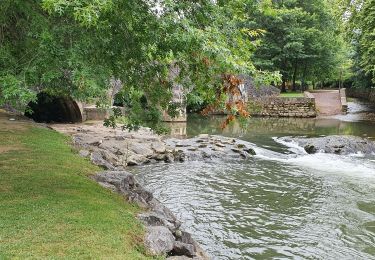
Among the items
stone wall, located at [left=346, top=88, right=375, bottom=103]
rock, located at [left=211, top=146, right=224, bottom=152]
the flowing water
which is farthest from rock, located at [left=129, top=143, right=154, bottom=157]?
stone wall, located at [left=346, top=88, right=375, bottom=103]

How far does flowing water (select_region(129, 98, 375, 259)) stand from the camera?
338 inches

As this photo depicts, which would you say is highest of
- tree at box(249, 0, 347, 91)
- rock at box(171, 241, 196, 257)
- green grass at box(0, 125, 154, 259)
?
tree at box(249, 0, 347, 91)

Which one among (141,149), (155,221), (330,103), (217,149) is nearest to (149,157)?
(141,149)

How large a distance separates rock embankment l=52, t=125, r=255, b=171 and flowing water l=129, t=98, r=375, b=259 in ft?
2.62

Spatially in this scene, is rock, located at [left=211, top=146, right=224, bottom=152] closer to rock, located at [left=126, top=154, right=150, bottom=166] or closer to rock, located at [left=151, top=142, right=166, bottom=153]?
rock, located at [left=151, top=142, right=166, bottom=153]

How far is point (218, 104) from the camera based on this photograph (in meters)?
7.60

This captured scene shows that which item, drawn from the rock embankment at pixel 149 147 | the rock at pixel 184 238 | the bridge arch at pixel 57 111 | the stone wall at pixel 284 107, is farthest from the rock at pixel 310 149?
the stone wall at pixel 284 107

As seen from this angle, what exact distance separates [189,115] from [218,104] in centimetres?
3126

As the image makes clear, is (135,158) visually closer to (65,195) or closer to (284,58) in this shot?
(65,195)

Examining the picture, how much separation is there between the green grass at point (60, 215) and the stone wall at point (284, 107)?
26.9 m

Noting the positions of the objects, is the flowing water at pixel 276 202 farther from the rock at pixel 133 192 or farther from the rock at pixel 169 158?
the rock at pixel 133 192

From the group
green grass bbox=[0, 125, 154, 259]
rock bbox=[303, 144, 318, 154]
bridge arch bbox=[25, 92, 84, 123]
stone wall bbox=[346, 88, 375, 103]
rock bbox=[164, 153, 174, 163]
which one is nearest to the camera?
green grass bbox=[0, 125, 154, 259]

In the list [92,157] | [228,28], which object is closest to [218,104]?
[228,28]

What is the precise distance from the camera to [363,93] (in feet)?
180
